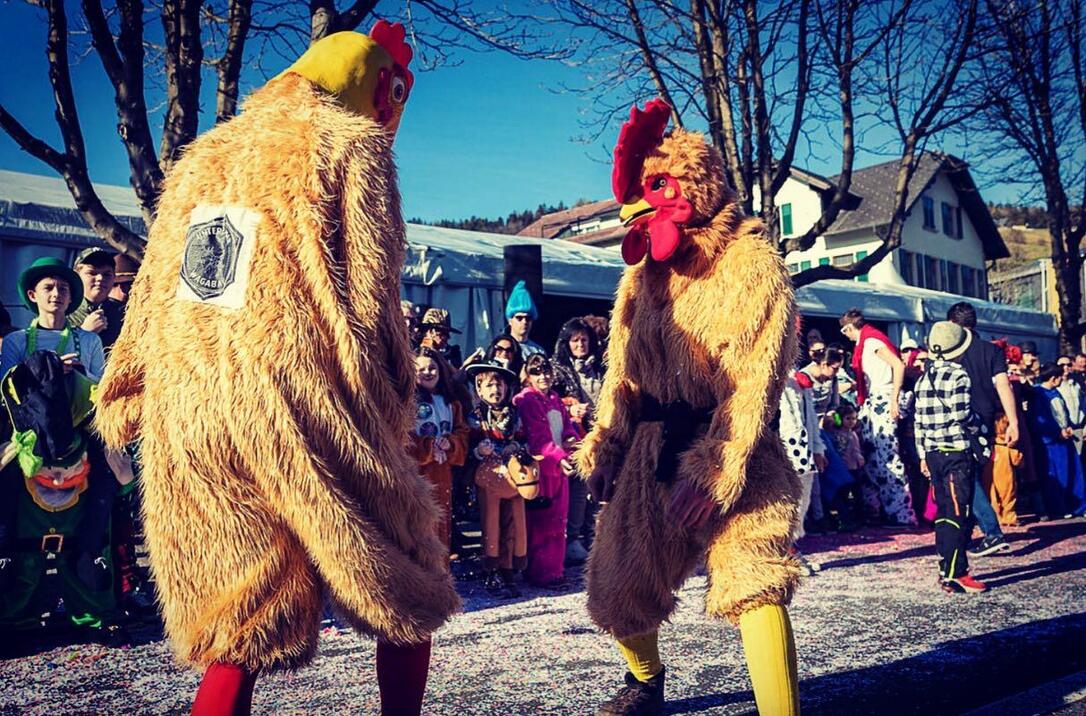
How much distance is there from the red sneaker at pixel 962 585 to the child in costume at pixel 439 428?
10.6ft

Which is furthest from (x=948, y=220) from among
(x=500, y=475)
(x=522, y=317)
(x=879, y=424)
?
(x=500, y=475)

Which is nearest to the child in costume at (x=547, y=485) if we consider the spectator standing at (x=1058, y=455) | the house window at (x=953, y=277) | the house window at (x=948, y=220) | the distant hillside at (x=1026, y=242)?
the spectator standing at (x=1058, y=455)

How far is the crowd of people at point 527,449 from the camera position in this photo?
4.59 meters

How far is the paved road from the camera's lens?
11.3 ft

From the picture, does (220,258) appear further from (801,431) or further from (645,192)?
(801,431)

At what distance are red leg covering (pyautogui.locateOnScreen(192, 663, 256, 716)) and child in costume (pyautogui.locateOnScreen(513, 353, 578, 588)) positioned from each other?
4156mm

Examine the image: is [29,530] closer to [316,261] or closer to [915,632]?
[316,261]

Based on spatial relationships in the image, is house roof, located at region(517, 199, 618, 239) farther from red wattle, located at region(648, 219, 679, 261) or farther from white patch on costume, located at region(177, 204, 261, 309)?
white patch on costume, located at region(177, 204, 261, 309)

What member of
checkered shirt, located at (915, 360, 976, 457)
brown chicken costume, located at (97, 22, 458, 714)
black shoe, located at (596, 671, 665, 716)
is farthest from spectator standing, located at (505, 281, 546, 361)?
brown chicken costume, located at (97, 22, 458, 714)

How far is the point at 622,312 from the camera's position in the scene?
333 centimetres

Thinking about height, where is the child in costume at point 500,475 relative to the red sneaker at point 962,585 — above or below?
above

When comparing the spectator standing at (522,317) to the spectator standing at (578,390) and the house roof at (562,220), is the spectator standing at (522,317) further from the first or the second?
the house roof at (562,220)

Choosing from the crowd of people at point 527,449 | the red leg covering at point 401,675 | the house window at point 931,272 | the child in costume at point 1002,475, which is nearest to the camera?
the red leg covering at point 401,675

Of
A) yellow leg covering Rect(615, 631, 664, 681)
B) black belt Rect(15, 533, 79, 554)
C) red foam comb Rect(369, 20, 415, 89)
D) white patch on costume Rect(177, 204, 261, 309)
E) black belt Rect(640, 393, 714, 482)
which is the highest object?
red foam comb Rect(369, 20, 415, 89)
